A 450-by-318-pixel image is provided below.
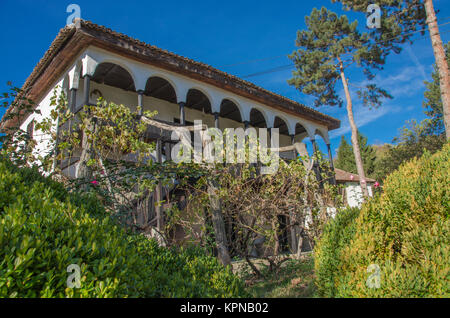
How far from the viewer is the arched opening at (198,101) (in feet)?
42.0

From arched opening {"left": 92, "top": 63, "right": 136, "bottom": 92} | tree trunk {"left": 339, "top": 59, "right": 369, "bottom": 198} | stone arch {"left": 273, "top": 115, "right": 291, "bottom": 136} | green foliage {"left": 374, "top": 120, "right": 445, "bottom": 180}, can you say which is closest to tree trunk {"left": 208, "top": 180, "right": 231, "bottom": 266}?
arched opening {"left": 92, "top": 63, "right": 136, "bottom": 92}

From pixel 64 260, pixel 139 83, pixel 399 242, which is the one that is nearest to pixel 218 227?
pixel 399 242

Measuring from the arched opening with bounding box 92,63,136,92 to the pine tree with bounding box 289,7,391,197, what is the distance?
36.2 feet

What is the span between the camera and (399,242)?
274cm

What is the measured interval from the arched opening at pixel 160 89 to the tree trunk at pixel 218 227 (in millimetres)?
8173

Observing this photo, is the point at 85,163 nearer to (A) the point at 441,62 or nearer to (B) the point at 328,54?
(A) the point at 441,62

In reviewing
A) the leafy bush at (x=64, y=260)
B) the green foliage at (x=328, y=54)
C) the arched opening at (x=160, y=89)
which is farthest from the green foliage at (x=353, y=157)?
the leafy bush at (x=64, y=260)

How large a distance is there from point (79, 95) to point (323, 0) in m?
14.7

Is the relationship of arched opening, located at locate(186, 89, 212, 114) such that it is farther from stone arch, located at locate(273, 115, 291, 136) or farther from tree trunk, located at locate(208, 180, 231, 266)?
tree trunk, located at locate(208, 180, 231, 266)

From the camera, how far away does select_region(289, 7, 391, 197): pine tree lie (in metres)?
17.2

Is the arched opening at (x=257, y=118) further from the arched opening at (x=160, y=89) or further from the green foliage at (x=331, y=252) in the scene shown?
the green foliage at (x=331, y=252)

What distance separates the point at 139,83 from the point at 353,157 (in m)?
32.0
